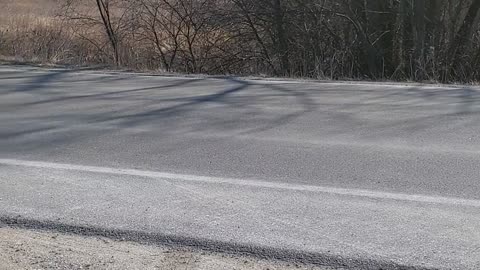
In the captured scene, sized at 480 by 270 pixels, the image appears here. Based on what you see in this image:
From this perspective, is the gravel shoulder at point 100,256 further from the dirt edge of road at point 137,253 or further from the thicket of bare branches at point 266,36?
the thicket of bare branches at point 266,36

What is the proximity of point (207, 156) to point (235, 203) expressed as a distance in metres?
1.41

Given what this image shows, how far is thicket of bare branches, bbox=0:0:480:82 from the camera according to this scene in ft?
51.6

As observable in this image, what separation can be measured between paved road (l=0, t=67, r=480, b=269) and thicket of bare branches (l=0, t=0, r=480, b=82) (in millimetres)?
5815

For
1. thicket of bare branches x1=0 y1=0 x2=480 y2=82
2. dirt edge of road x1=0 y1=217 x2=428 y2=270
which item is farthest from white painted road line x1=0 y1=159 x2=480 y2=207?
thicket of bare branches x1=0 y1=0 x2=480 y2=82

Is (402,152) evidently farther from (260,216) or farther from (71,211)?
(71,211)

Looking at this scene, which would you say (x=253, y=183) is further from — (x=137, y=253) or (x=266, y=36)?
(x=266, y=36)

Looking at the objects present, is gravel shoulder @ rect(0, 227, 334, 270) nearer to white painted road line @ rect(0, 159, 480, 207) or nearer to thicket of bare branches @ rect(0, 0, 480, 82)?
white painted road line @ rect(0, 159, 480, 207)

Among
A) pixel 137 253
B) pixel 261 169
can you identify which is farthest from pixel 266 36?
pixel 137 253

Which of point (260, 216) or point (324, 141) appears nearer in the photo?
point (260, 216)

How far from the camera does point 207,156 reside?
21.6ft

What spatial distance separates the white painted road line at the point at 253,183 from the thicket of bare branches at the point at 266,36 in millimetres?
8602

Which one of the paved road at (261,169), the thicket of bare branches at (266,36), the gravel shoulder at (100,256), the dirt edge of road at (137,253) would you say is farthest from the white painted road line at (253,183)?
the thicket of bare branches at (266,36)

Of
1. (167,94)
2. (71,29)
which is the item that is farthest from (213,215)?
(71,29)

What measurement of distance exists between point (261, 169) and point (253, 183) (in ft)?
1.45
